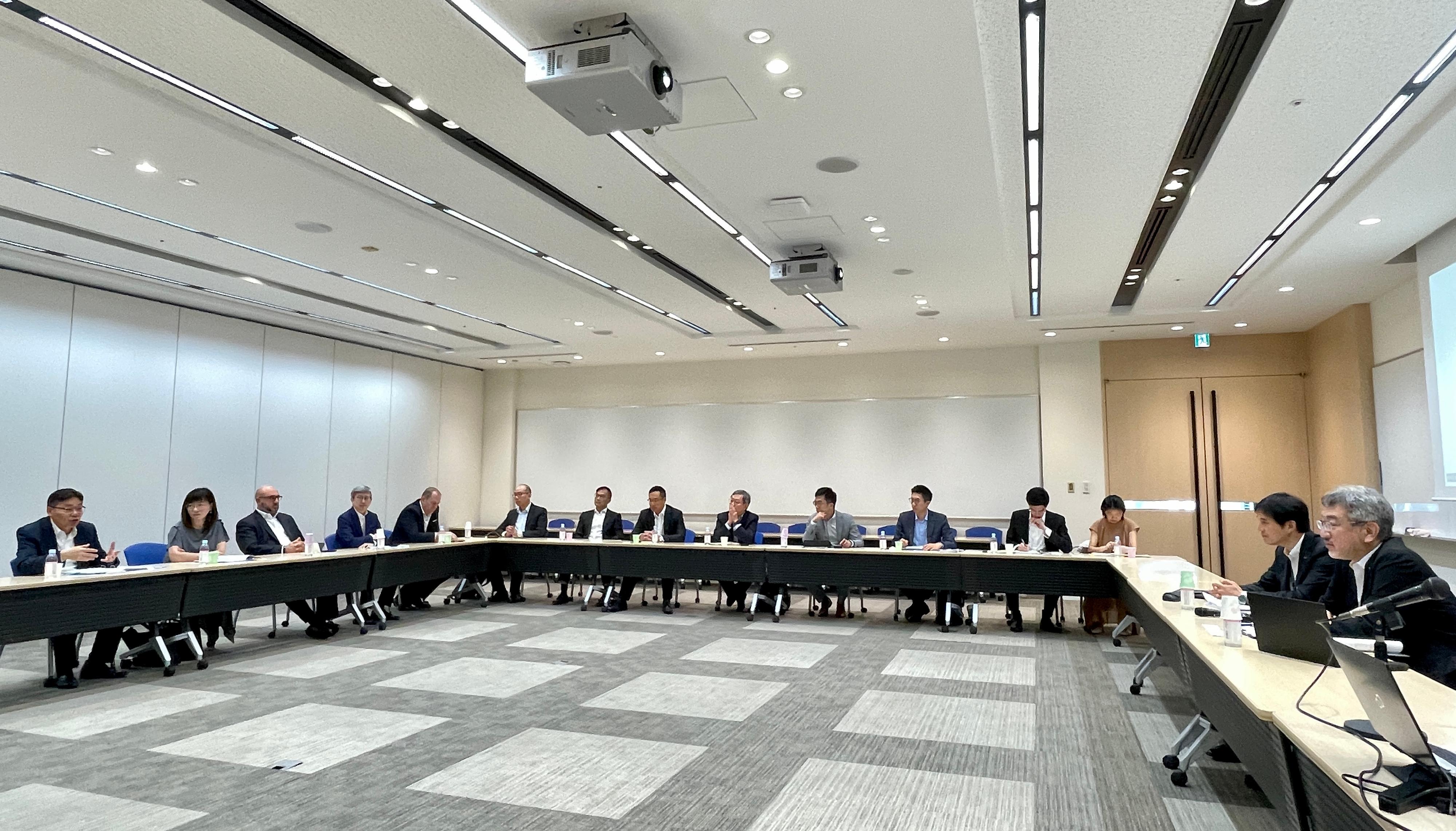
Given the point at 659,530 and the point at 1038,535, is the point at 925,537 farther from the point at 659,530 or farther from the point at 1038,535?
the point at 659,530

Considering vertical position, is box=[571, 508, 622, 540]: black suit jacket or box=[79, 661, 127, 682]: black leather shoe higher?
box=[571, 508, 622, 540]: black suit jacket

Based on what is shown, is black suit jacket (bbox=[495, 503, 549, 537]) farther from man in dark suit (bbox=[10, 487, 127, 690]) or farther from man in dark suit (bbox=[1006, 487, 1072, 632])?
man in dark suit (bbox=[1006, 487, 1072, 632])

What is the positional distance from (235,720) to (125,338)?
20.1 ft

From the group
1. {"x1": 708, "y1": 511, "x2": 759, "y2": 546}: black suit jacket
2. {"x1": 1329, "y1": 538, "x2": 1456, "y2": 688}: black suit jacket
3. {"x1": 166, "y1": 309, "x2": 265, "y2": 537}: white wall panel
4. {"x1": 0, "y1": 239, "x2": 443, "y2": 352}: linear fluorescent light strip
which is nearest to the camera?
{"x1": 1329, "y1": 538, "x2": 1456, "y2": 688}: black suit jacket

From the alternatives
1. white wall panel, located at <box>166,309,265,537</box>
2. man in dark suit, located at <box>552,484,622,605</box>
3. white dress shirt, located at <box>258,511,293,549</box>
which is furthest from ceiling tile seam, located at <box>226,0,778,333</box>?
white wall panel, located at <box>166,309,265,537</box>

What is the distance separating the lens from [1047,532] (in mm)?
7910

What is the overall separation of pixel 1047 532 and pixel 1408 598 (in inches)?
255

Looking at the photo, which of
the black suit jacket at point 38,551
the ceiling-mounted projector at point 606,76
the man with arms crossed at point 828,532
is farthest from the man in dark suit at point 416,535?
the ceiling-mounted projector at point 606,76

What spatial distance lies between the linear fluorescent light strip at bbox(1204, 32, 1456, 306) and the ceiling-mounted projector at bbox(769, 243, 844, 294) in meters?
3.28

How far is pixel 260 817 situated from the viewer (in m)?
3.00

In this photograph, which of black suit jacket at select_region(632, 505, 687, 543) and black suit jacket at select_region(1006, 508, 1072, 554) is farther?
black suit jacket at select_region(632, 505, 687, 543)

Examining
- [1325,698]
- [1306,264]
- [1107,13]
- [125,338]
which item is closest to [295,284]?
[125,338]

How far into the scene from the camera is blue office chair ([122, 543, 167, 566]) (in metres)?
6.17

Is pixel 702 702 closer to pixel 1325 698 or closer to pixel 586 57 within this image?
pixel 1325 698
